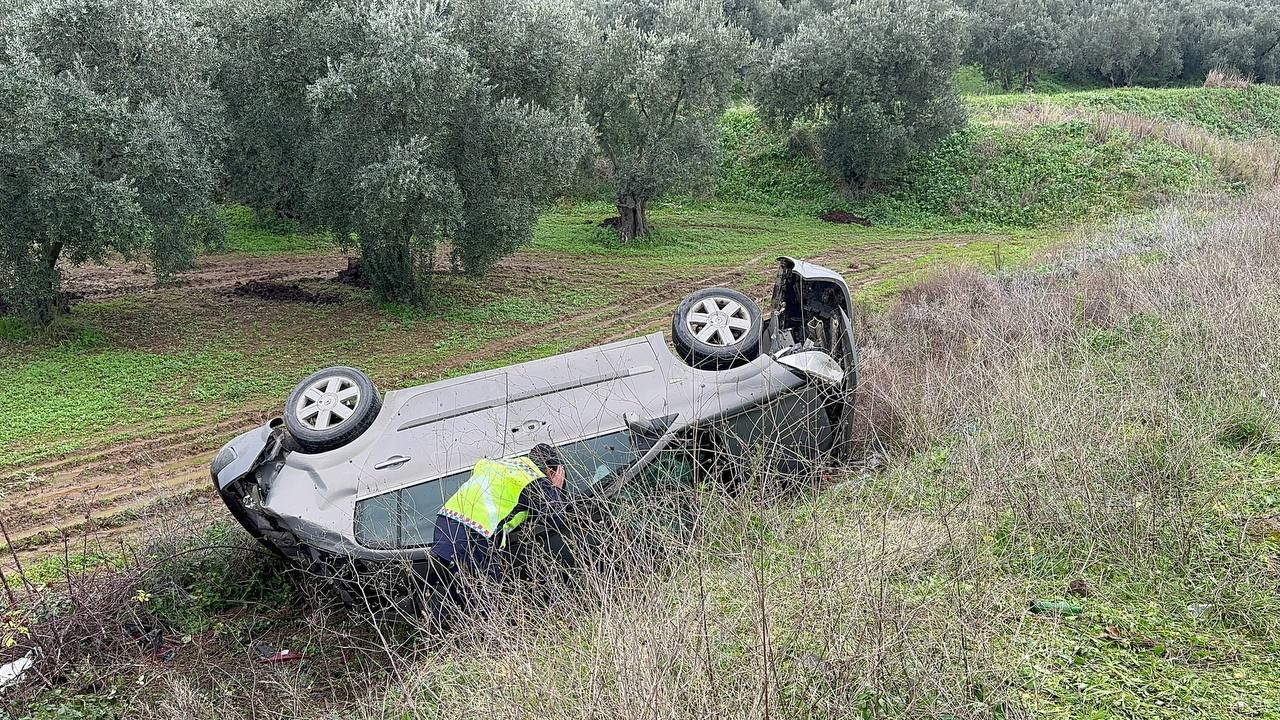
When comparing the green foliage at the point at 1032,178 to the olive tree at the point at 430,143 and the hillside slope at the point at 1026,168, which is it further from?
the olive tree at the point at 430,143

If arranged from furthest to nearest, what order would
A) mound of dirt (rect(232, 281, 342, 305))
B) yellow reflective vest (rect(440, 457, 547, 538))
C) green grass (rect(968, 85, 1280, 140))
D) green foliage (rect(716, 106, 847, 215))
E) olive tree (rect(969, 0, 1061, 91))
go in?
1. olive tree (rect(969, 0, 1061, 91))
2. green grass (rect(968, 85, 1280, 140))
3. green foliage (rect(716, 106, 847, 215))
4. mound of dirt (rect(232, 281, 342, 305))
5. yellow reflective vest (rect(440, 457, 547, 538))

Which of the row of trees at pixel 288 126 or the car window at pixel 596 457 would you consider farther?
the row of trees at pixel 288 126

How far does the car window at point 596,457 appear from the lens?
5.57 m

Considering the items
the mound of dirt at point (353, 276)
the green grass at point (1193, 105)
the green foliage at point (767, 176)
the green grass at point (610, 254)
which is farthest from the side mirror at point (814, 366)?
the green grass at point (1193, 105)

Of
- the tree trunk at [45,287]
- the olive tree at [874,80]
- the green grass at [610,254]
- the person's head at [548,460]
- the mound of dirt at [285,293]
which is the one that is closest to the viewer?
the person's head at [548,460]

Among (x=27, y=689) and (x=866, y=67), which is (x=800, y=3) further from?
(x=27, y=689)

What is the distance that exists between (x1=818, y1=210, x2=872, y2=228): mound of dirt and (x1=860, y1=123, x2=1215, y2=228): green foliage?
0.40 meters

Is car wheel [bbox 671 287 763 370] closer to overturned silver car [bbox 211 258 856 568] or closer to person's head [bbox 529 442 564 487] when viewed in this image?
overturned silver car [bbox 211 258 856 568]

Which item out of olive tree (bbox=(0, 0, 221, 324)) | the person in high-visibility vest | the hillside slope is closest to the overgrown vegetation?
the person in high-visibility vest

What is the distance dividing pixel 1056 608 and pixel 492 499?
3.01 metres

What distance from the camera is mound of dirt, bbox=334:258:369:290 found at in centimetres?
1662

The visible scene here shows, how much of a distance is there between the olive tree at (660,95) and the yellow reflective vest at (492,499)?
14732 mm

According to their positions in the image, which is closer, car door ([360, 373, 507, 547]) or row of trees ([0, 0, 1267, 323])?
car door ([360, 373, 507, 547])

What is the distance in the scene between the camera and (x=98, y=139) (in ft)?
39.4
